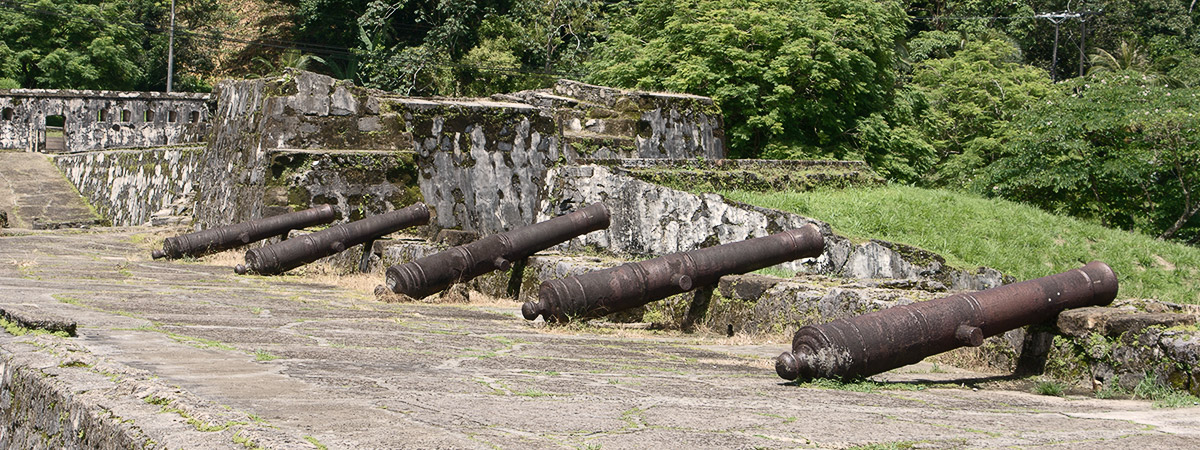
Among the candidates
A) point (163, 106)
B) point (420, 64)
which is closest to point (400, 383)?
point (420, 64)

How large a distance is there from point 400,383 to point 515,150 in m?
11.8

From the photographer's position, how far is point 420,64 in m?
35.9

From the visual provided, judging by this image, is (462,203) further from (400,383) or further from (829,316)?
(400,383)

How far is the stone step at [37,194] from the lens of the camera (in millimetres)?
26438

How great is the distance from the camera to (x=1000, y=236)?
13.7 meters

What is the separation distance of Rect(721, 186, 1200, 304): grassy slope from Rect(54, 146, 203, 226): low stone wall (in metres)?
13.7

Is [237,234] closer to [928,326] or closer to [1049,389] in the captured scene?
[928,326]

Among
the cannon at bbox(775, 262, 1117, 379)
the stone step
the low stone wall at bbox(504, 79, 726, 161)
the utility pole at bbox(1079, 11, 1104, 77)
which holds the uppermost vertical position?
the utility pole at bbox(1079, 11, 1104, 77)

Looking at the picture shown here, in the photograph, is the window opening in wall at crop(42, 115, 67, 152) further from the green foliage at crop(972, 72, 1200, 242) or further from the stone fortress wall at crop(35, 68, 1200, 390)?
the green foliage at crop(972, 72, 1200, 242)

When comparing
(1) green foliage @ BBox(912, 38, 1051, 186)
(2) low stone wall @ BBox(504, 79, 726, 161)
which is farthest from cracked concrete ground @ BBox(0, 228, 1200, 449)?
(1) green foliage @ BBox(912, 38, 1051, 186)

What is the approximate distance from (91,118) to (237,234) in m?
24.8

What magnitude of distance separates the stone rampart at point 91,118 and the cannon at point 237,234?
73.7 feet

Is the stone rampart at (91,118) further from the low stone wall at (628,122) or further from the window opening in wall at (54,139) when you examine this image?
the low stone wall at (628,122)

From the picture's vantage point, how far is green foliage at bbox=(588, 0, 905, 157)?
22656mm
